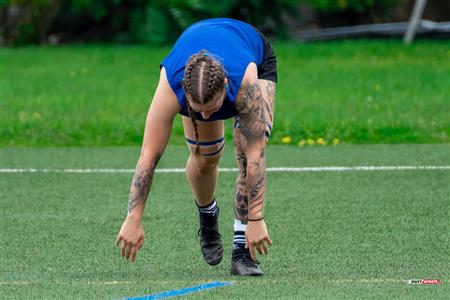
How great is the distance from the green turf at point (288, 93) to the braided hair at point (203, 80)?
652cm

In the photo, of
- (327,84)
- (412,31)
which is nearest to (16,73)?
(327,84)

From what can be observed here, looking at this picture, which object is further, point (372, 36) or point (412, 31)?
point (372, 36)

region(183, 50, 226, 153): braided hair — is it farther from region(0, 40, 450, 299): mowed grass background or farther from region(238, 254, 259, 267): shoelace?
region(238, 254, 259, 267): shoelace

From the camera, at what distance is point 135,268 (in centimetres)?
652

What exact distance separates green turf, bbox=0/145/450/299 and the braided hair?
95cm

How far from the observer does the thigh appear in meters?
6.24

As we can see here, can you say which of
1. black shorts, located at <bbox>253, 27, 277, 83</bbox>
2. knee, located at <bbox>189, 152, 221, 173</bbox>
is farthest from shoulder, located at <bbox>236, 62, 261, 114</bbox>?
knee, located at <bbox>189, 152, 221, 173</bbox>

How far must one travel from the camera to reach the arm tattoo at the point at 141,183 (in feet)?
19.2

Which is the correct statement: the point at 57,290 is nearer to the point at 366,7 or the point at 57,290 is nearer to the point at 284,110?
the point at 284,110

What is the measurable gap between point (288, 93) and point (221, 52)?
325 inches

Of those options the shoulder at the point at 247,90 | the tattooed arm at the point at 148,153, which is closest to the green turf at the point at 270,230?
the tattooed arm at the point at 148,153

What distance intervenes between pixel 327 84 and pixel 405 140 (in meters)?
2.86

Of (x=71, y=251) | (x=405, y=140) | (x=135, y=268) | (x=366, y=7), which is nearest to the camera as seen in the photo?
(x=135, y=268)

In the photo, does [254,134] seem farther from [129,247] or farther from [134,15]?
[134,15]
